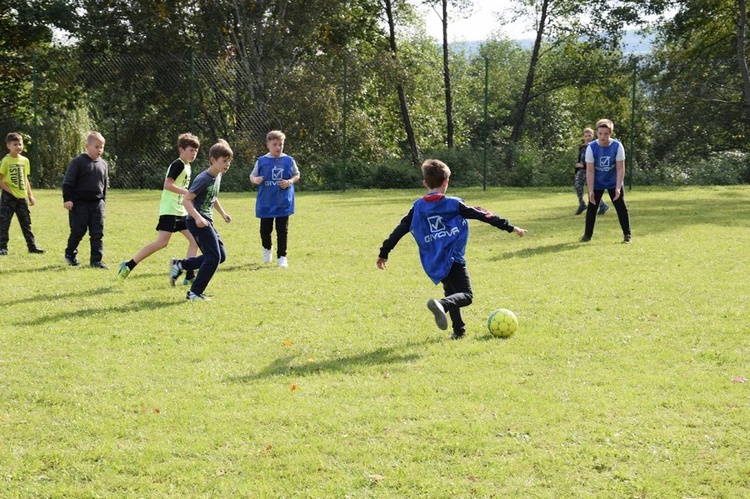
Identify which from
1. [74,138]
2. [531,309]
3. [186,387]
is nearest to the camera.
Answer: [186,387]

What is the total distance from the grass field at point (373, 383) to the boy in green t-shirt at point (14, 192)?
116 centimetres

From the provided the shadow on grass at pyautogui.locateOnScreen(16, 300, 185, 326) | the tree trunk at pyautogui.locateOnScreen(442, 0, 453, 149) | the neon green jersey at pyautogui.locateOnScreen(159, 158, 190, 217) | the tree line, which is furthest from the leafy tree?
the shadow on grass at pyautogui.locateOnScreen(16, 300, 185, 326)

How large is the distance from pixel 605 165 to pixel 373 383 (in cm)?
841

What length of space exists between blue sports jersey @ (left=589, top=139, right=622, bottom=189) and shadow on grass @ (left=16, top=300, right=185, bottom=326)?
23.7 feet

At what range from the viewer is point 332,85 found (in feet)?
83.5

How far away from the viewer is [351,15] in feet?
108

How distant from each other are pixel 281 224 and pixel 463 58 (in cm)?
9242

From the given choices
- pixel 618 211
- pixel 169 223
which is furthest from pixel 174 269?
pixel 618 211

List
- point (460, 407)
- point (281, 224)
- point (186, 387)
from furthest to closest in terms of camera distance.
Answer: point (281, 224), point (186, 387), point (460, 407)

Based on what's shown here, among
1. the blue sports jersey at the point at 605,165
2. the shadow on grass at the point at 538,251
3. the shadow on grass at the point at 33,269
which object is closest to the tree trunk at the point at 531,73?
the blue sports jersey at the point at 605,165

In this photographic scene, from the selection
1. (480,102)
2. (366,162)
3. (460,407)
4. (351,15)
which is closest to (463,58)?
(480,102)

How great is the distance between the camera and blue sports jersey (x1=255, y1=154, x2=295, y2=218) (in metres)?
10.8

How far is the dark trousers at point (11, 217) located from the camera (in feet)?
38.0

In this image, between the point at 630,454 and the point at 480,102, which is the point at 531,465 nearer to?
the point at 630,454
